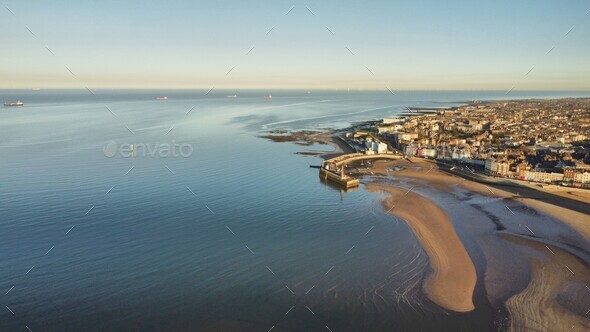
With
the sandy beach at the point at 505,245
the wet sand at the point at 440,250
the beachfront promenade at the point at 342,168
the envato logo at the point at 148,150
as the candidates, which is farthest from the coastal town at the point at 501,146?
the envato logo at the point at 148,150

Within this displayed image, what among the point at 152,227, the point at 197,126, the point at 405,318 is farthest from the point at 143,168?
the point at 197,126

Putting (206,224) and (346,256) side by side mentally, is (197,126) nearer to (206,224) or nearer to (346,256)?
(206,224)

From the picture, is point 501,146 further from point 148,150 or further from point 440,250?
point 148,150

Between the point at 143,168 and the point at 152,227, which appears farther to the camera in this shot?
the point at 143,168

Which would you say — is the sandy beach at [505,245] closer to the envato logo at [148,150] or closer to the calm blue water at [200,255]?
the calm blue water at [200,255]

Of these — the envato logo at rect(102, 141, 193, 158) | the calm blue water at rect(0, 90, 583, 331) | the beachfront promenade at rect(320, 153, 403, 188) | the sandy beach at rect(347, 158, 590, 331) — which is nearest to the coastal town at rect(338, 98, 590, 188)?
the beachfront promenade at rect(320, 153, 403, 188)

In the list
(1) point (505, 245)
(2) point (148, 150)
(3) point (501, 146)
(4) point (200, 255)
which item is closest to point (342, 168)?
(1) point (505, 245)
